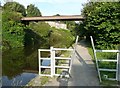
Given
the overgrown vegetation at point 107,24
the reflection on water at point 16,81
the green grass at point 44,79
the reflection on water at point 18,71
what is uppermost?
the overgrown vegetation at point 107,24

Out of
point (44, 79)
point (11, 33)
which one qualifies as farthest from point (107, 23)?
point (11, 33)

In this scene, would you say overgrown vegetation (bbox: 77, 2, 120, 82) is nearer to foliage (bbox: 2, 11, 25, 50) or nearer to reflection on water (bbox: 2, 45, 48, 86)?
reflection on water (bbox: 2, 45, 48, 86)

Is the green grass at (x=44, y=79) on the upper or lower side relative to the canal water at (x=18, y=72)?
upper

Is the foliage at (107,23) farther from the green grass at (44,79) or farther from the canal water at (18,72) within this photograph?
the green grass at (44,79)

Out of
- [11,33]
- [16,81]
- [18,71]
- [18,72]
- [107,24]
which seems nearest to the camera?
[16,81]

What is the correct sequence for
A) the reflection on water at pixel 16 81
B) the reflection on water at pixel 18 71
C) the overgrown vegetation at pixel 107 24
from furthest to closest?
the overgrown vegetation at pixel 107 24 → the reflection on water at pixel 18 71 → the reflection on water at pixel 16 81

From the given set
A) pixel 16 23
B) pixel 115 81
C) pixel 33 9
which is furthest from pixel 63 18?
pixel 115 81

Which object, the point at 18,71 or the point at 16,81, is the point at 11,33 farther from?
the point at 16,81

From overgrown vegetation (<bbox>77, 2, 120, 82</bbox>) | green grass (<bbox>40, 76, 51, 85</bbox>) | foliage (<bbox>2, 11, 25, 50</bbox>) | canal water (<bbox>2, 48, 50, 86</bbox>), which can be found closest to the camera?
green grass (<bbox>40, 76, 51, 85</bbox>)

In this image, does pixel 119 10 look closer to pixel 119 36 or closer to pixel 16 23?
pixel 119 36

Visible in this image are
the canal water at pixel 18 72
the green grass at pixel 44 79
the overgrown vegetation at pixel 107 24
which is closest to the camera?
the green grass at pixel 44 79

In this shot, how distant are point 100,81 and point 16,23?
26.4m

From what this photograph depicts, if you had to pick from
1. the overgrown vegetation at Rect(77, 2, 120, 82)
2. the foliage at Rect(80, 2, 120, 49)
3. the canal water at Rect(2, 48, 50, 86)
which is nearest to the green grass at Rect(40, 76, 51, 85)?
the canal water at Rect(2, 48, 50, 86)

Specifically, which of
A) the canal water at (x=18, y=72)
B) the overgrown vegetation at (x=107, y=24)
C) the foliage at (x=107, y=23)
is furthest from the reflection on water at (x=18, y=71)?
the foliage at (x=107, y=23)
